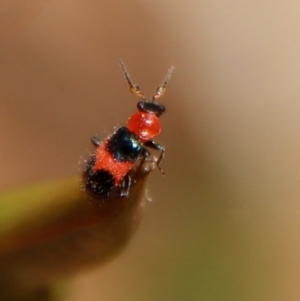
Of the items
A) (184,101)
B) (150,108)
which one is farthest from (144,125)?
(184,101)

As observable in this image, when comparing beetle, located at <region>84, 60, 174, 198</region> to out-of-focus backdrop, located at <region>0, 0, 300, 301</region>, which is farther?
out-of-focus backdrop, located at <region>0, 0, 300, 301</region>

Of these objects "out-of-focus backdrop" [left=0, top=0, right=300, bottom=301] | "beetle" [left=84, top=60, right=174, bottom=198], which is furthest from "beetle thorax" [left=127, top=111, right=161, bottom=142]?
"out-of-focus backdrop" [left=0, top=0, right=300, bottom=301]

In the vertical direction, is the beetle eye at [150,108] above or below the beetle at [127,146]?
above

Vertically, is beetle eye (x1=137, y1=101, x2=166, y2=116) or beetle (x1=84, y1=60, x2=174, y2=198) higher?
beetle eye (x1=137, y1=101, x2=166, y2=116)

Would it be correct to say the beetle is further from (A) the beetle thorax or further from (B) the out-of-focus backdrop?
(B) the out-of-focus backdrop

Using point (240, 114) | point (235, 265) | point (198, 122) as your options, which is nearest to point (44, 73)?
point (198, 122)

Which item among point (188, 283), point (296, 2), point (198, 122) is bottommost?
point (188, 283)

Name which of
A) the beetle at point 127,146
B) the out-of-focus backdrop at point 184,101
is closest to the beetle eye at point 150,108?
the beetle at point 127,146

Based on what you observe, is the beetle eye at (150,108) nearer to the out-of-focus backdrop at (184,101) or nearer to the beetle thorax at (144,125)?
the beetle thorax at (144,125)

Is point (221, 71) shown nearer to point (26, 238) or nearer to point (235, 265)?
point (235, 265)
